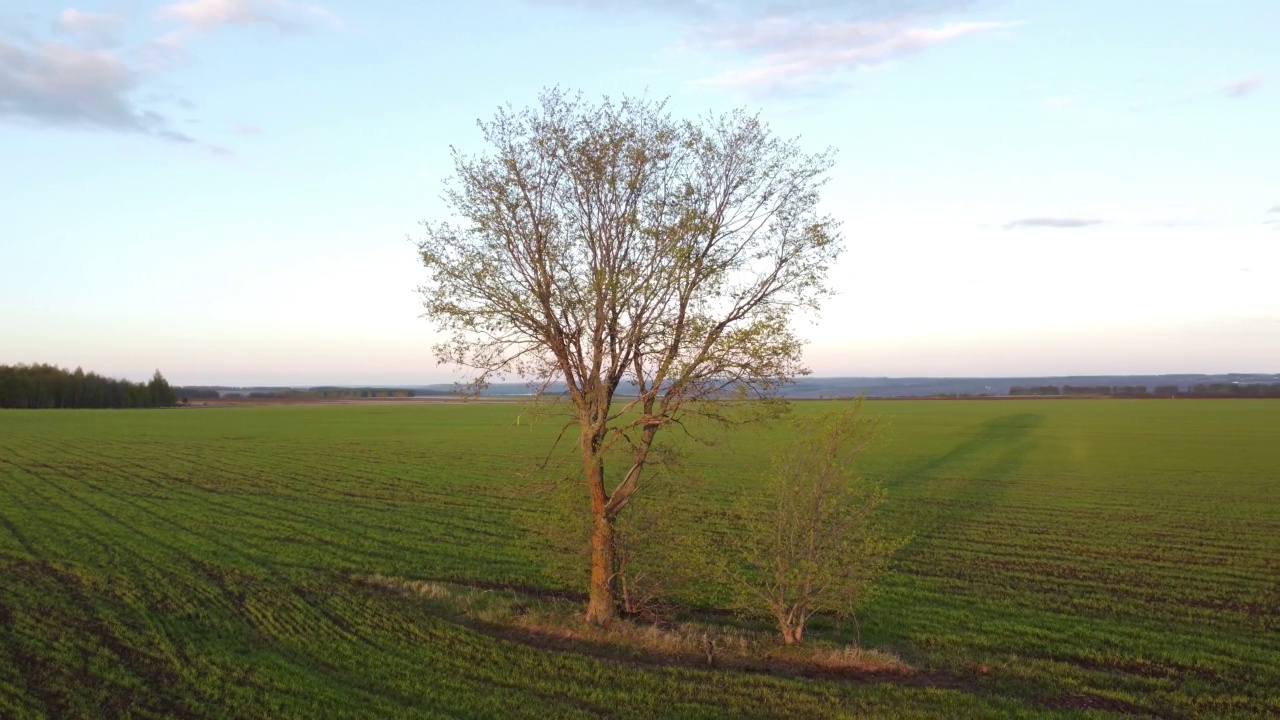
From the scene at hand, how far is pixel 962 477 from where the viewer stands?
47.9 m

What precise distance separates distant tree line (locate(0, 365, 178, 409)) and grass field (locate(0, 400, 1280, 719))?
107575 millimetres

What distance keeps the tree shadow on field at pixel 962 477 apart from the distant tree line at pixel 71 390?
143 m

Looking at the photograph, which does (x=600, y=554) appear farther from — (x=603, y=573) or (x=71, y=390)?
(x=71, y=390)

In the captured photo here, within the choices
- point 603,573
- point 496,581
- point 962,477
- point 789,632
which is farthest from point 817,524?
point 962,477

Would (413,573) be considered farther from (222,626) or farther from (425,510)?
(425,510)

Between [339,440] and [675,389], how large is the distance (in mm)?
63294

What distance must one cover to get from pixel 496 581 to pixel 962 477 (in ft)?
111

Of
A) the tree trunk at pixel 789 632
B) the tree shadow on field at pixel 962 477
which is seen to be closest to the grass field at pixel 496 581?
the tree shadow on field at pixel 962 477

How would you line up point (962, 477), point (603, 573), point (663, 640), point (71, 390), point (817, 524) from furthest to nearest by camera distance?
point (71, 390)
point (962, 477)
point (603, 573)
point (663, 640)
point (817, 524)

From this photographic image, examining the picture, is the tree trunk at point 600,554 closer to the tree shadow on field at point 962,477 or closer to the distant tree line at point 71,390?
the tree shadow on field at point 962,477

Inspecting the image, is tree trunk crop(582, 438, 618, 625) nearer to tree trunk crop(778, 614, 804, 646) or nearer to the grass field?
the grass field

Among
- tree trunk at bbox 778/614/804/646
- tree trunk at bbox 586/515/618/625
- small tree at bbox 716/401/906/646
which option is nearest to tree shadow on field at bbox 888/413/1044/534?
tree trunk at bbox 778/614/804/646

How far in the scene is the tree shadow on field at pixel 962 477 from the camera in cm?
3616

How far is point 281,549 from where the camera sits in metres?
25.6
